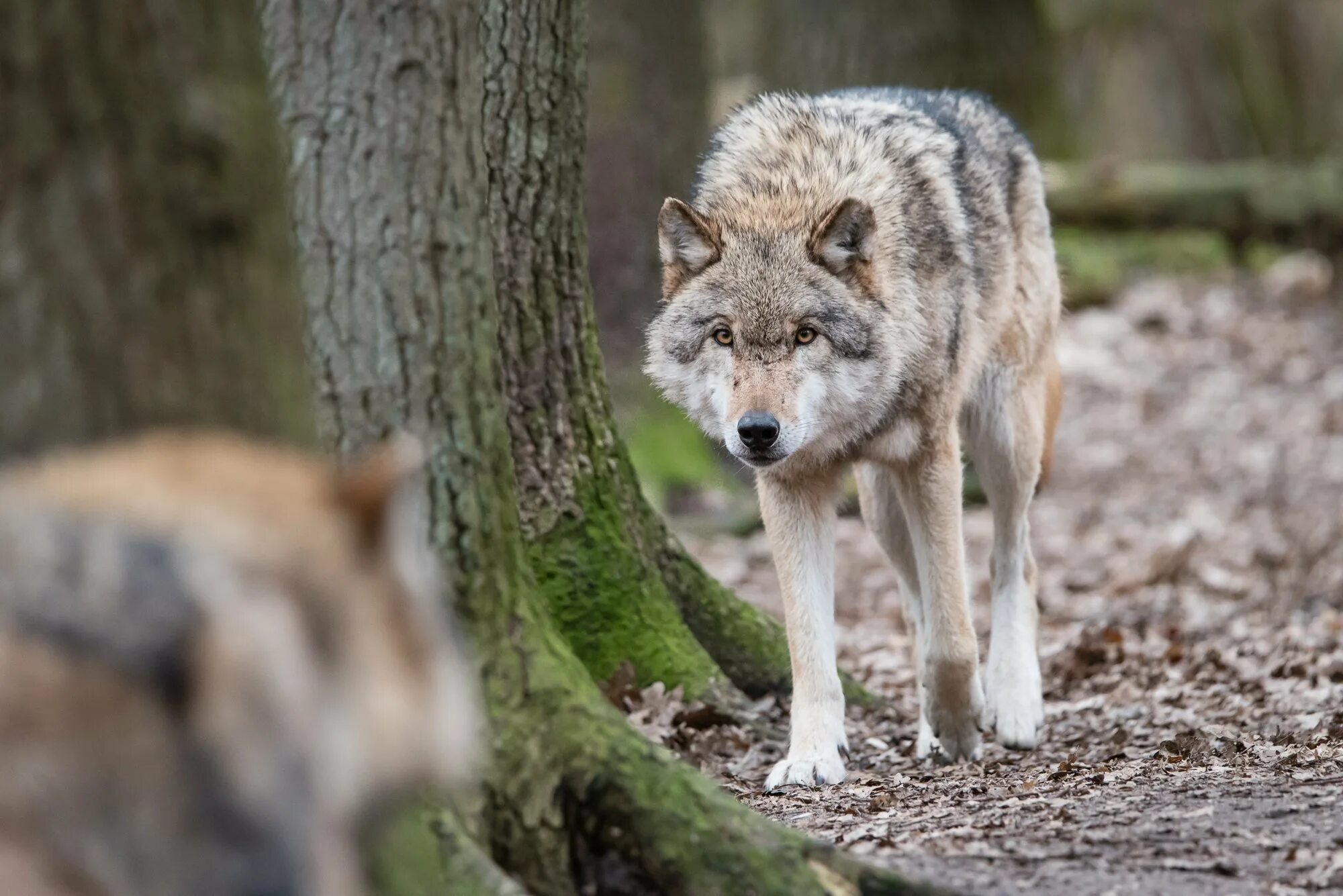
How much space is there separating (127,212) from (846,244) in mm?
3474

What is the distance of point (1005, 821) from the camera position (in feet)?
13.4

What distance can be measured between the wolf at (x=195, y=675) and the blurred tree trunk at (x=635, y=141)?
8398 mm

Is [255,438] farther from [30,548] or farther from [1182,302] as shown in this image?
[1182,302]

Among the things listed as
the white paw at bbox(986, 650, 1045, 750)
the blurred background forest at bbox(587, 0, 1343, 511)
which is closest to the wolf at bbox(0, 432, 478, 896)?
the white paw at bbox(986, 650, 1045, 750)

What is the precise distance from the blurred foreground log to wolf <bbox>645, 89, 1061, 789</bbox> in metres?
9.49

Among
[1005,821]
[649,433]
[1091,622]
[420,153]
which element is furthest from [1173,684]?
[649,433]

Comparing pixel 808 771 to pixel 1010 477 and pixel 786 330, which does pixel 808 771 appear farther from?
pixel 1010 477

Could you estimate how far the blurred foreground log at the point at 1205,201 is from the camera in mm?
15078

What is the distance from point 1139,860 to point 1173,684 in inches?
101

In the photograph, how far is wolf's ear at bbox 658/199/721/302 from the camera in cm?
565

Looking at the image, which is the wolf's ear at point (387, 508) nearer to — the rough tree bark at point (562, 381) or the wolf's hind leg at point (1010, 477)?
the rough tree bark at point (562, 381)

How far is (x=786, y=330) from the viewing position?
559cm

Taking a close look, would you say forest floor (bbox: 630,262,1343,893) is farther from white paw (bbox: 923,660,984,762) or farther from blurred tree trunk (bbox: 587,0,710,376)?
blurred tree trunk (bbox: 587,0,710,376)

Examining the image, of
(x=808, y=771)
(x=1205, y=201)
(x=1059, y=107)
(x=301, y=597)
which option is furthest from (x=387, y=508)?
(x=1205, y=201)
